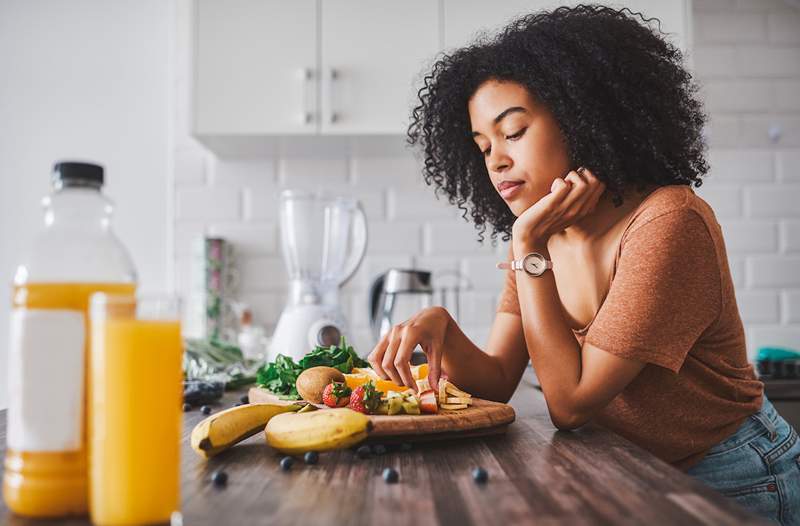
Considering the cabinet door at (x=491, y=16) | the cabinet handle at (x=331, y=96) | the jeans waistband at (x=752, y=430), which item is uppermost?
the cabinet door at (x=491, y=16)

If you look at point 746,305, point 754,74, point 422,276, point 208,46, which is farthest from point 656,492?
point 754,74

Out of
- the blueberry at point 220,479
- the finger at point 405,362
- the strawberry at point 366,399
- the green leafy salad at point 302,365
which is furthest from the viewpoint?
the green leafy salad at point 302,365

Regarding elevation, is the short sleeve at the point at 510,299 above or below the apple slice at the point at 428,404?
above

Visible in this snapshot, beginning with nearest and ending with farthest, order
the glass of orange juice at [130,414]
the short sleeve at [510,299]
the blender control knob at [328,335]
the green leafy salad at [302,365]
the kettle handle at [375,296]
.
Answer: the glass of orange juice at [130,414] < the green leafy salad at [302,365] < the short sleeve at [510,299] < the blender control knob at [328,335] < the kettle handle at [375,296]

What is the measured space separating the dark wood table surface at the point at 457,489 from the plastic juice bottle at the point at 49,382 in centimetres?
3

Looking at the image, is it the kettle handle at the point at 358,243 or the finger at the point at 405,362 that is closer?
the finger at the point at 405,362

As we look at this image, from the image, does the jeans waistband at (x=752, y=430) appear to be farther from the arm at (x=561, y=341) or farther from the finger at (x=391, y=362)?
the finger at (x=391, y=362)

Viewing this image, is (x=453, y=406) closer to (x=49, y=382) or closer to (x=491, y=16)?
(x=49, y=382)

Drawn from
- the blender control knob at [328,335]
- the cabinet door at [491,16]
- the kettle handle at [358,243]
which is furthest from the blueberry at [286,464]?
the cabinet door at [491,16]

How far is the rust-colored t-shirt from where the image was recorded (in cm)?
99

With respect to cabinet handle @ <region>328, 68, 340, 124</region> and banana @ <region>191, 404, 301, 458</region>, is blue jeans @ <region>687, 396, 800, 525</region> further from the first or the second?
cabinet handle @ <region>328, 68, 340, 124</region>

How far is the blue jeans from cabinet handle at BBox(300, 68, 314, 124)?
1.64 meters

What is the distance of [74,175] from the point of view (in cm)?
60

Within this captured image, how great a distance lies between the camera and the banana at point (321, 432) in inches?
30.6
